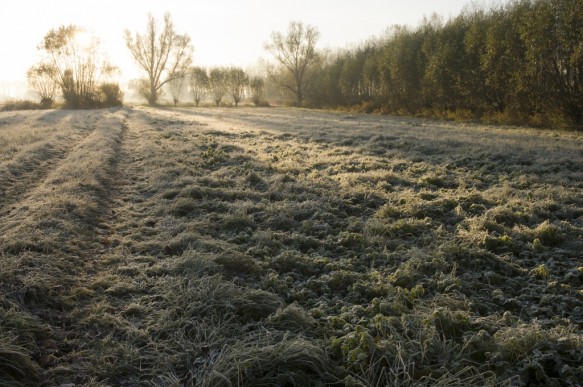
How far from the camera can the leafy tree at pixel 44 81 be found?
37344 millimetres

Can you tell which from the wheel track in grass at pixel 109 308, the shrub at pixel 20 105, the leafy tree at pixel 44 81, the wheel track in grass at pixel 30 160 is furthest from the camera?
the leafy tree at pixel 44 81

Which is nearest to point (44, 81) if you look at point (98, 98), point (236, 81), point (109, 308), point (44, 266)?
point (98, 98)

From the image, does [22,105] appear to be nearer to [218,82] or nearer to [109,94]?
[109,94]

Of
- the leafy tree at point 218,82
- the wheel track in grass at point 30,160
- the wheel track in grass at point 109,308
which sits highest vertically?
the leafy tree at point 218,82

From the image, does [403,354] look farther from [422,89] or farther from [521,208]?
[422,89]

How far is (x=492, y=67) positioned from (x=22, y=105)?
1458 inches

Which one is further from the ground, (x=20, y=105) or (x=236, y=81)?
(x=236, y=81)

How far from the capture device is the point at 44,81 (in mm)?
38906

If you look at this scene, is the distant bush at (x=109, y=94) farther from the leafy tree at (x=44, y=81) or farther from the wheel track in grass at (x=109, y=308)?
the wheel track in grass at (x=109, y=308)

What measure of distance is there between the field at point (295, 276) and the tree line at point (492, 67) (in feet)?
29.7

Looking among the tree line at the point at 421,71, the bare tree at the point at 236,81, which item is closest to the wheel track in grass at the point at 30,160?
the tree line at the point at 421,71

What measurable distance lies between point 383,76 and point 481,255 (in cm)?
2780

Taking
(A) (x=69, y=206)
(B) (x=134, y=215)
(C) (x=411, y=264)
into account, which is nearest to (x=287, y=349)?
(C) (x=411, y=264)

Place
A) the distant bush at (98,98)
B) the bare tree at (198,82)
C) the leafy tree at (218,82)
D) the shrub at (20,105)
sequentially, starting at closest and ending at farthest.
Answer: the shrub at (20,105) → the distant bush at (98,98) → the leafy tree at (218,82) → the bare tree at (198,82)
